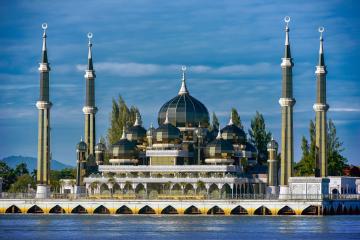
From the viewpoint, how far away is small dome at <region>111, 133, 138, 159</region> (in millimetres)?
139000

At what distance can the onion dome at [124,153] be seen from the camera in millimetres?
139000

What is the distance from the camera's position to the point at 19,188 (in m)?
149

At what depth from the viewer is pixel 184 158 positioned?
138250 mm

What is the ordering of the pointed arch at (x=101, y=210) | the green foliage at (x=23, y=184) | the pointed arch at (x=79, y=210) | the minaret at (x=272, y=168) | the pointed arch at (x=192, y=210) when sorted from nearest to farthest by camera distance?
the pointed arch at (x=192, y=210) < the pointed arch at (x=101, y=210) < the pointed arch at (x=79, y=210) < the minaret at (x=272, y=168) < the green foliage at (x=23, y=184)

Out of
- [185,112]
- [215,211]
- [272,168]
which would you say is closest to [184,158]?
[185,112]

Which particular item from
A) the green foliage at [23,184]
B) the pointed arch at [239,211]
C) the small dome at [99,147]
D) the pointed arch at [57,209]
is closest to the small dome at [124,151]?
the small dome at [99,147]

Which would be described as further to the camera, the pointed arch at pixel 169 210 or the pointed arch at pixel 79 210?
the pointed arch at pixel 79 210

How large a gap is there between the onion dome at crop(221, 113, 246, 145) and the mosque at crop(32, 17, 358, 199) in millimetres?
104

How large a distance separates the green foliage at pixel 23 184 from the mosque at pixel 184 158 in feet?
21.1

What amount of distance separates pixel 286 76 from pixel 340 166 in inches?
833

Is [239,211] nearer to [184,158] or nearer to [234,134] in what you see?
[184,158]

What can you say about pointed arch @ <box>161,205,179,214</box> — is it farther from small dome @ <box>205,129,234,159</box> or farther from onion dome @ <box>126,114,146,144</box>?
onion dome @ <box>126,114,146,144</box>

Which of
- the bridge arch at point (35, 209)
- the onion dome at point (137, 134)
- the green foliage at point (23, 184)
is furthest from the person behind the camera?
the green foliage at point (23, 184)

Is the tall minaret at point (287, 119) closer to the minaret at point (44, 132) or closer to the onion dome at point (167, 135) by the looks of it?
the onion dome at point (167, 135)
